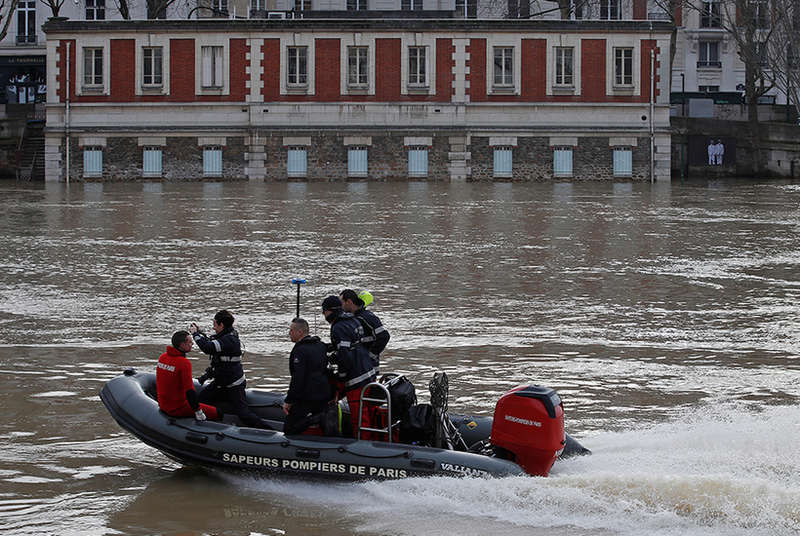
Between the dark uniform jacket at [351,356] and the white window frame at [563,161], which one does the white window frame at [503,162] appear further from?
the dark uniform jacket at [351,356]

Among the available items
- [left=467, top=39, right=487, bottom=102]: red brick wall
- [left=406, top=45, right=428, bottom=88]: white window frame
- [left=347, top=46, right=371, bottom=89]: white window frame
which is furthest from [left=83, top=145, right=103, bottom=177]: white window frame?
[left=467, top=39, right=487, bottom=102]: red brick wall

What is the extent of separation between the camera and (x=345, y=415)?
12133 millimetres

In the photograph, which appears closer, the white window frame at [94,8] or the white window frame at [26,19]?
the white window frame at [94,8]

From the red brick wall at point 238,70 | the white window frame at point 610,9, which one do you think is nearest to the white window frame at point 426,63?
the red brick wall at point 238,70

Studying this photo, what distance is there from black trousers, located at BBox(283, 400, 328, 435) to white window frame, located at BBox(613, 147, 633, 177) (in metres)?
47.7

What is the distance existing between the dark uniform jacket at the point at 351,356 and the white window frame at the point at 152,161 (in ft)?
154

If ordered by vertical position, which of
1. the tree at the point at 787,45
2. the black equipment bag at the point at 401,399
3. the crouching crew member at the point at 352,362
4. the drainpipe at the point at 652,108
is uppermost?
the tree at the point at 787,45

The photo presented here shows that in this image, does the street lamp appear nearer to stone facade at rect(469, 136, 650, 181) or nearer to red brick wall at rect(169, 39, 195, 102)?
stone facade at rect(469, 136, 650, 181)

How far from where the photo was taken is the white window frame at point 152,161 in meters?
57.8

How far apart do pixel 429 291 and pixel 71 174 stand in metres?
38.4

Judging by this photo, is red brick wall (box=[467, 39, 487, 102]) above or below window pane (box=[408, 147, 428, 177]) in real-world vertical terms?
above

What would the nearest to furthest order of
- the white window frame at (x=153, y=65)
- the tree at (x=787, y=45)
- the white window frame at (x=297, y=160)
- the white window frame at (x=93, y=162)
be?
the tree at (x=787, y=45), the white window frame at (x=153, y=65), the white window frame at (x=93, y=162), the white window frame at (x=297, y=160)

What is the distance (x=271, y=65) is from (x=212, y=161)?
16.4 ft

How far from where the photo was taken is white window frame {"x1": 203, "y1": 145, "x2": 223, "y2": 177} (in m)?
57.8
